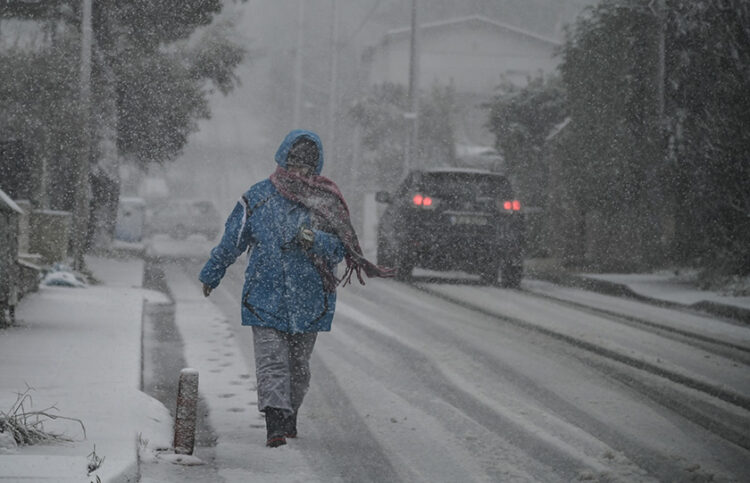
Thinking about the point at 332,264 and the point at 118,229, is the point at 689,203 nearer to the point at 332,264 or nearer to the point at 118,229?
the point at 332,264

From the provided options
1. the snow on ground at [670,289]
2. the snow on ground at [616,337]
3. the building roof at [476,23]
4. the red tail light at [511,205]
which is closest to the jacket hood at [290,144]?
the snow on ground at [616,337]

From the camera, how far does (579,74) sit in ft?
72.9

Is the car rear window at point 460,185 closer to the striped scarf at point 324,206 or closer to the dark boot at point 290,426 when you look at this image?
the striped scarf at point 324,206

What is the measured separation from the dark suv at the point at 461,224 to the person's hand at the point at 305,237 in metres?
10.9

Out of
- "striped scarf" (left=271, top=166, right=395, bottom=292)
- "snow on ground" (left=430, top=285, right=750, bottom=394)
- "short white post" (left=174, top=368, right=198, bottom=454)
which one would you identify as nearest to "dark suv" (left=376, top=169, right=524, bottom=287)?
"snow on ground" (left=430, top=285, right=750, bottom=394)

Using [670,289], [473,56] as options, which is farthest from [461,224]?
[473,56]

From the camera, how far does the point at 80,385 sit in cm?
695

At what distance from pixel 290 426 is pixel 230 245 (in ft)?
3.30

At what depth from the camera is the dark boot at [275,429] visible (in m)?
5.83

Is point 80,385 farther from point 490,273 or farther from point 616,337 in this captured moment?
point 490,273

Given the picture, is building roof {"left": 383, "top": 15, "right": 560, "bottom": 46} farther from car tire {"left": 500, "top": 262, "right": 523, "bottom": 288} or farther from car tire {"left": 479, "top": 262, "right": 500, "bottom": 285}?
car tire {"left": 500, "top": 262, "right": 523, "bottom": 288}

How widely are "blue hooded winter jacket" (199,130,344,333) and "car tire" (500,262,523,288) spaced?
11.2 meters

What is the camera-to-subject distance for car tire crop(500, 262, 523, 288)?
55.8 ft

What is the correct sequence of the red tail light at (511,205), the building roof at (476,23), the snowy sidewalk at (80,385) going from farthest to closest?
the building roof at (476,23)
the red tail light at (511,205)
the snowy sidewalk at (80,385)
